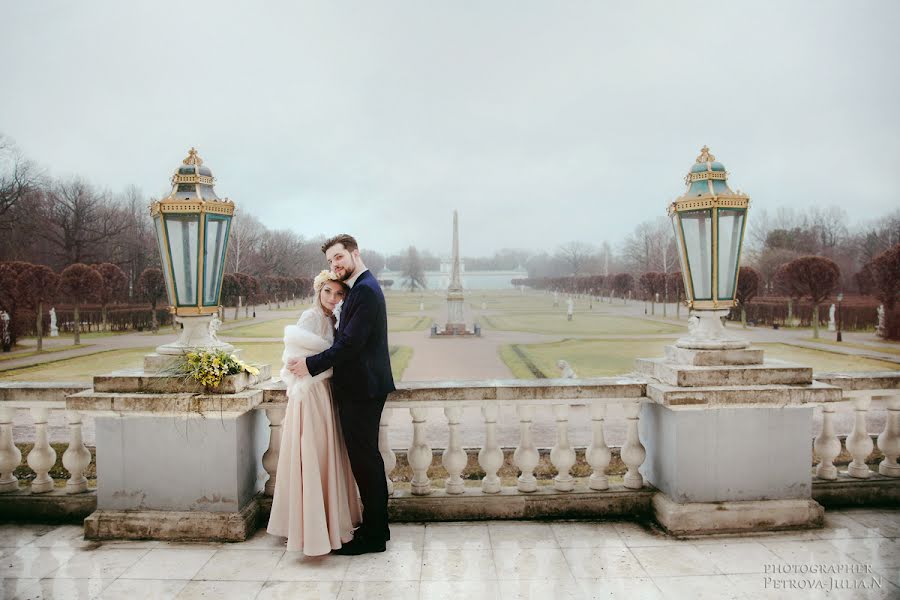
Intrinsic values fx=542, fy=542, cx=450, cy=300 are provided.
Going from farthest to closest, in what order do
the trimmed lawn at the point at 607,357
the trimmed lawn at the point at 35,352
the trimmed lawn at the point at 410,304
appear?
1. the trimmed lawn at the point at 410,304
2. the trimmed lawn at the point at 35,352
3. the trimmed lawn at the point at 607,357

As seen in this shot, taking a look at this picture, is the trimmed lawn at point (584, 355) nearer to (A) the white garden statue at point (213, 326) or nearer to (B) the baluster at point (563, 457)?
(B) the baluster at point (563, 457)

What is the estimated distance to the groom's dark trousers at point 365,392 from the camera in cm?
328

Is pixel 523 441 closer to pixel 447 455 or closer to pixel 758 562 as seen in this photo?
pixel 447 455

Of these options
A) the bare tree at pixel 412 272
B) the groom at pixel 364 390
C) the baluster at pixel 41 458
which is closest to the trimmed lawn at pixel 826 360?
the groom at pixel 364 390

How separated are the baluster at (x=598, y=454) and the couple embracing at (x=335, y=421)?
4.94ft

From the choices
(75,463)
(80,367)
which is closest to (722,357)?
(75,463)

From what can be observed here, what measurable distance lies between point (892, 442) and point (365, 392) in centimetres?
395

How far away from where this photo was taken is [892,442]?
13.4ft

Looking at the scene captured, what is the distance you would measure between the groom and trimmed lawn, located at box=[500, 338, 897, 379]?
11.6m

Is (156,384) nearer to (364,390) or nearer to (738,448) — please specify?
(364,390)

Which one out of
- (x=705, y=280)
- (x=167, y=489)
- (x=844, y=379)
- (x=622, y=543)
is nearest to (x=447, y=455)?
(x=622, y=543)

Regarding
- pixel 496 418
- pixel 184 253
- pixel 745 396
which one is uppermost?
pixel 184 253

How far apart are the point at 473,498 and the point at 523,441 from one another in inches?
21.1

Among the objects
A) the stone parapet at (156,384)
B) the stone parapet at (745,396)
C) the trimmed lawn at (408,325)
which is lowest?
the trimmed lawn at (408,325)
